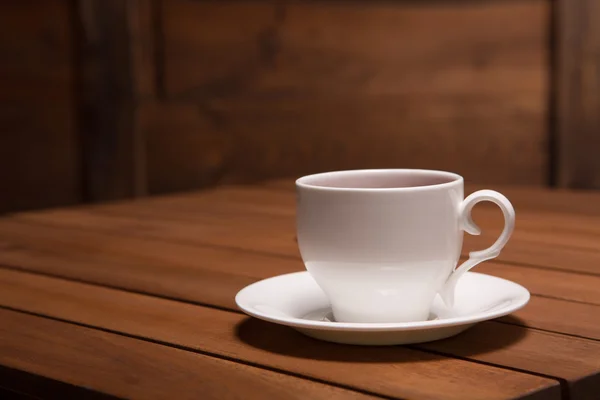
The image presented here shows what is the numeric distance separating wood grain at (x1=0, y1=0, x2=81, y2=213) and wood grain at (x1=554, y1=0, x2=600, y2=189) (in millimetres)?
1266

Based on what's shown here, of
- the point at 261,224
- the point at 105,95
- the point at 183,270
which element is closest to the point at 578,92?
the point at 105,95

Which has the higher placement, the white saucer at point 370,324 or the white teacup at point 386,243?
the white teacup at point 386,243

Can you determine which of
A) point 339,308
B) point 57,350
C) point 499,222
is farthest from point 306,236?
point 499,222

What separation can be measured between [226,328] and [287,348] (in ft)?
0.25

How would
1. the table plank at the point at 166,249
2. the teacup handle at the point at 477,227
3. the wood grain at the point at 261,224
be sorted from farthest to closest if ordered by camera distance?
the wood grain at the point at 261,224
the table plank at the point at 166,249
the teacup handle at the point at 477,227

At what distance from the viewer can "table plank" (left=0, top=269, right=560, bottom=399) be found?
1.75 feet

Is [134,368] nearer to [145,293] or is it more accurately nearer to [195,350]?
[195,350]

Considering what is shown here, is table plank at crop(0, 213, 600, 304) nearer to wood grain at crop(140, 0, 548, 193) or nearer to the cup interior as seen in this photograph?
the cup interior

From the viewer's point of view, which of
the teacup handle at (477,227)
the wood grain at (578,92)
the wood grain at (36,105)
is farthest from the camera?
the wood grain at (578,92)

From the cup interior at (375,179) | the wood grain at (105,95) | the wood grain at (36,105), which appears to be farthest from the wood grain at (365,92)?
the cup interior at (375,179)

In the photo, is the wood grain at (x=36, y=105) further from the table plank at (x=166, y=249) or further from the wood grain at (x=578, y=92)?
the wood grain at (x=578, y=92)

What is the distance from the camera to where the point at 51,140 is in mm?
2346

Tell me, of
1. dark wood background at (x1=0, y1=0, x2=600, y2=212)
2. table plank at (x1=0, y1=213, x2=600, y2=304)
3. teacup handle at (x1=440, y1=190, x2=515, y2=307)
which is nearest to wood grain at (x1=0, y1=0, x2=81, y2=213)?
dark wood background at (x1=0, y1=0, x2=600, y2=212)

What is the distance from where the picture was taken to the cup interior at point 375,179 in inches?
26.6
